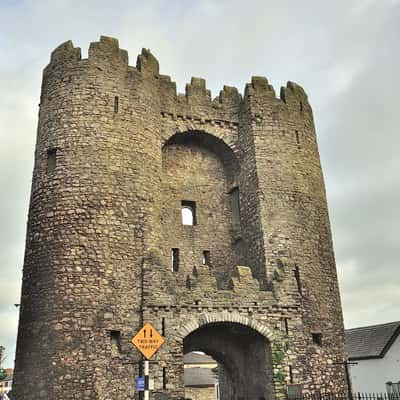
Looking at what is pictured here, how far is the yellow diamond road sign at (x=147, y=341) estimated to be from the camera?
10.9 meters

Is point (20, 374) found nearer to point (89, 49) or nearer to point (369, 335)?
point (89, 49)

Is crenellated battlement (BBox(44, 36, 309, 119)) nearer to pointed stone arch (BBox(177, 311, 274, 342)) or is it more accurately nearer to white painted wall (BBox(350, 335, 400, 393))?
pointed stone arch (BBox(177, 311, 274, 342))

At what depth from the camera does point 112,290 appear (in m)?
14.1

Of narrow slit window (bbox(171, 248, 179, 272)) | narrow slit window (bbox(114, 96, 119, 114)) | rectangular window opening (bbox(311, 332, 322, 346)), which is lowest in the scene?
rectangular window opening (bbox(311, 332, 322, 346))

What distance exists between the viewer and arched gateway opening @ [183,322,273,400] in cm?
1592

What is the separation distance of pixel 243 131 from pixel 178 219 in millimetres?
4483

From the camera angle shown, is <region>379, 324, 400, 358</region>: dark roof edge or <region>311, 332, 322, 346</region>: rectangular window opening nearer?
<region>311, 332, 322, 346</region>: rectangular window opening

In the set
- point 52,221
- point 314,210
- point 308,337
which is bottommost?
point 308,337

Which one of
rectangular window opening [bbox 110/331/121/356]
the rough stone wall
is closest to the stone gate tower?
rectangular window opening [bbox 110/331/121/356]

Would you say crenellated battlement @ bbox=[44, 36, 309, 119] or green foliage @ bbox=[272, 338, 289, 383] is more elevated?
crenellated battlement @ bbox=[44, 36, 309, 119]

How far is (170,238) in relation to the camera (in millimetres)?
17797

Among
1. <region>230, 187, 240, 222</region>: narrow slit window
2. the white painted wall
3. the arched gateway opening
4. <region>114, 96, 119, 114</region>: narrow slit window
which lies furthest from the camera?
the white painted wall

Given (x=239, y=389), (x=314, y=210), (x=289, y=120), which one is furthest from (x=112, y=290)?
(x=289, y=120)

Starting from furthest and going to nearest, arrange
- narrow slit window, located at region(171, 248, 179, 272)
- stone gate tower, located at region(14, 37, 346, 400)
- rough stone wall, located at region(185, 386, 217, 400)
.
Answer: rough stone wall, located at region(185, 386, 217, 400) → narrow slit window, located at region(171, 248, 179, 272) → stone gate tower, located at region(14, 37, 346, 400)
